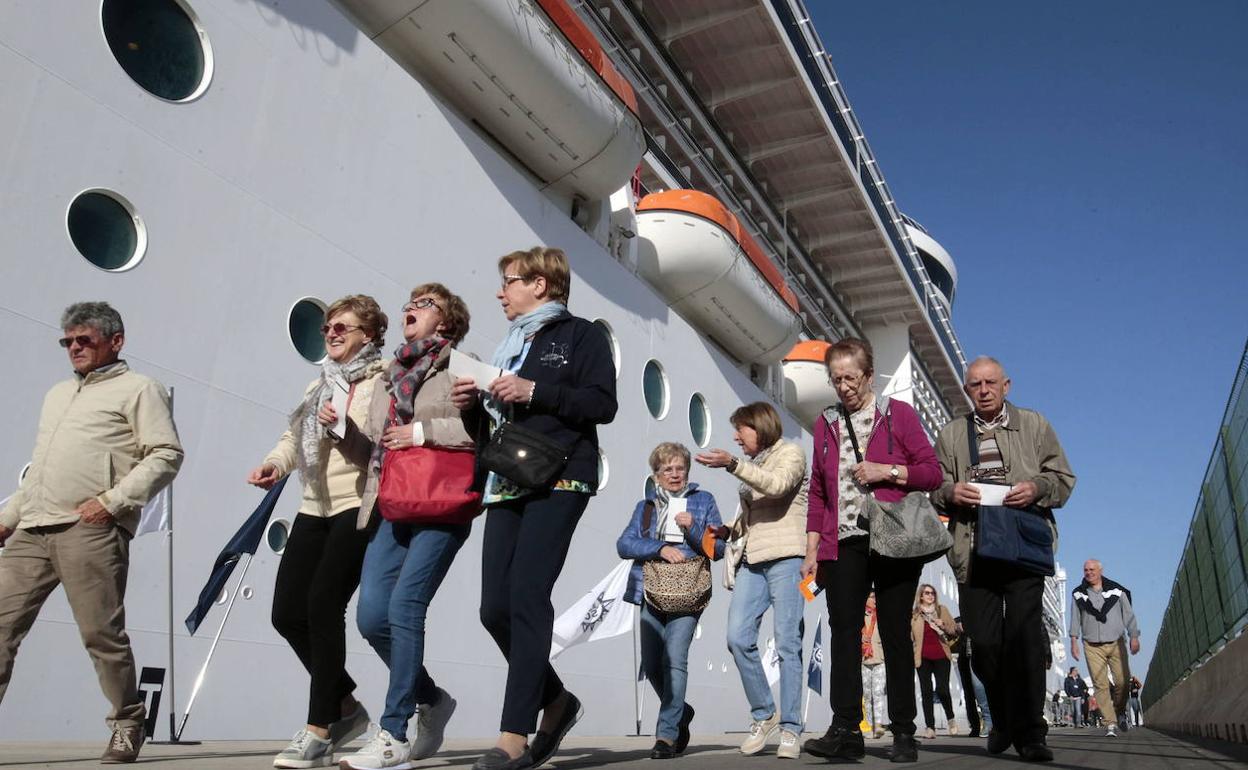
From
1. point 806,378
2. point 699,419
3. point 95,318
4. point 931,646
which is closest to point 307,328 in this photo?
point 95,318

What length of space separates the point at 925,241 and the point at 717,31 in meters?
30.5

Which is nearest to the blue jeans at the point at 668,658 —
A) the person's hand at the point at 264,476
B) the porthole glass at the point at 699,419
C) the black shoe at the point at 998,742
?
Result: the black shoe at the point at 998,742

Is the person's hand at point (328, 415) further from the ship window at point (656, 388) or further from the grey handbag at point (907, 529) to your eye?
the ship window at point (656, 388)

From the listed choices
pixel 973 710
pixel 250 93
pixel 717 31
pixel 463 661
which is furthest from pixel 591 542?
pixel 717 31

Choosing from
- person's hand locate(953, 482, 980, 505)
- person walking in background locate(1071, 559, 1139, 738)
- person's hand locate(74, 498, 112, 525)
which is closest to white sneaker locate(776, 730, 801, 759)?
person's hand locate(953, 482, 980, 505)

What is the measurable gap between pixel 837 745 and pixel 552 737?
1.16 meters

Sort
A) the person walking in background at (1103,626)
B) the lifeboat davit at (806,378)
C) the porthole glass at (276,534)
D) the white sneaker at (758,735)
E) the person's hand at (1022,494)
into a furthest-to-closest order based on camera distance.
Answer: the lifeboat davit at (806,378)
the person walking in background at (1103,626)
the porthole glass at (276,534)
the white sneaker at (758,735)
the person's hand at (1022,494)

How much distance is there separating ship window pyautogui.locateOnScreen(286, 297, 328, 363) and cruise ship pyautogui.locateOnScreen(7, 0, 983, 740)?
0.07ft

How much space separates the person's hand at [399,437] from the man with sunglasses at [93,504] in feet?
2.60

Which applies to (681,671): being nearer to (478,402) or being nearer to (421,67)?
(478,402)

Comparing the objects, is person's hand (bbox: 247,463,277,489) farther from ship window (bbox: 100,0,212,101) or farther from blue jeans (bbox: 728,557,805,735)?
ship window (bbox: 100,0,212,101)

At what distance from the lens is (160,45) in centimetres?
469

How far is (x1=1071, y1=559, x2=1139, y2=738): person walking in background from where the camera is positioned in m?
8.03

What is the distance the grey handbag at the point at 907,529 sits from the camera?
347 cm
